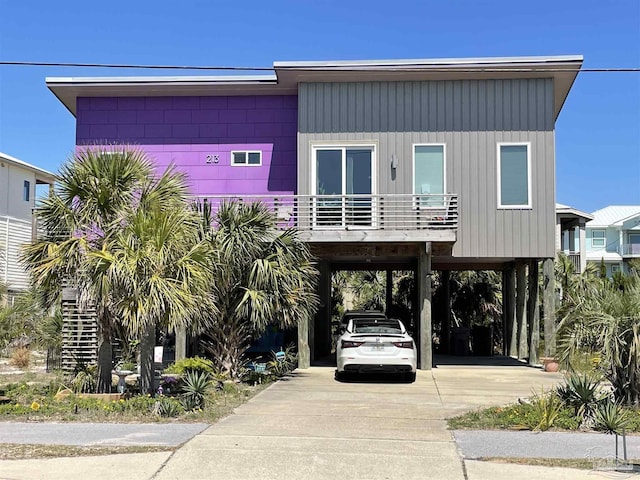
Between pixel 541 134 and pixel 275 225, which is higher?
pixel 541 134

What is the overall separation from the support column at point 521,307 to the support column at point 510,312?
1.29 ft

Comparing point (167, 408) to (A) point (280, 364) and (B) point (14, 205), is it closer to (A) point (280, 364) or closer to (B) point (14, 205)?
(A) point (280, 364)

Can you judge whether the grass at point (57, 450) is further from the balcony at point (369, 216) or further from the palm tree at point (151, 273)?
the balcony at point (369, 216)

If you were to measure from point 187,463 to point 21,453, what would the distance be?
194 cm

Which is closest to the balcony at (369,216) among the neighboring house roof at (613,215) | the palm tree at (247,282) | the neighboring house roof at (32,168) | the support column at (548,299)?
the palm tree at (247,282)

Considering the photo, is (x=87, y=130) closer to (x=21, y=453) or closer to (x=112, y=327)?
(x=112, y=327)

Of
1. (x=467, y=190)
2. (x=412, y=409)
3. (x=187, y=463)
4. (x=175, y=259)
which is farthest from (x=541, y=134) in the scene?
(x=187, y=463)

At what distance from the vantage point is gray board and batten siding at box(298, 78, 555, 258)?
59.0 feet

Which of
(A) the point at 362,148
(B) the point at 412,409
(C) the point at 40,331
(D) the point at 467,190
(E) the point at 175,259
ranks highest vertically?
(A) the point at 362,148

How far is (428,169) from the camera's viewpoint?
18406mm

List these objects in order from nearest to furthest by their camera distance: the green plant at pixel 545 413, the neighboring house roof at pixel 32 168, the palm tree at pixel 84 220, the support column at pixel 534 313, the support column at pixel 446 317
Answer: the green plant at pixel 545 413, the palm tree at pixel 84 220, the support column at pixel 534 313, the support column at pixel 446 317, the neighboring house roof at pixel 32 168

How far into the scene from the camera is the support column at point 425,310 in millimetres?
17188

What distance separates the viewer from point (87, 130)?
2012 cm

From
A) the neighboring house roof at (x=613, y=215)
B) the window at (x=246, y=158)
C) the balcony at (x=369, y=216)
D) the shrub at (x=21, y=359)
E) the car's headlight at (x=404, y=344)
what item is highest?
the neighboring house roof at (x=613, y=215)
